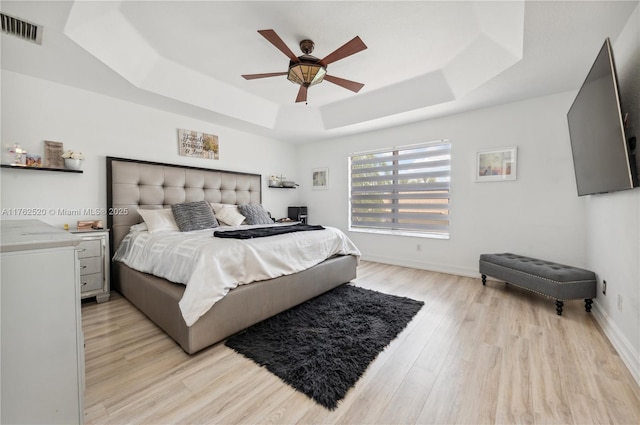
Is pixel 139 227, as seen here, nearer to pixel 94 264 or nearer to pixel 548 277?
pixel 94 264

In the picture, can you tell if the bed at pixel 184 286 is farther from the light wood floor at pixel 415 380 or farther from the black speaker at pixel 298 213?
the black speaker at pixel 298 213

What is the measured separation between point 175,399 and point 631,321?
A: 9.02 ft

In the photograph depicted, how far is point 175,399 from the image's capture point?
4.33 ft

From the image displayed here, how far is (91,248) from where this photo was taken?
8.25 ft

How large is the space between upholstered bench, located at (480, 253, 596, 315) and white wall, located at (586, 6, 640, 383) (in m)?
0.10

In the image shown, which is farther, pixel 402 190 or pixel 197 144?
pixel 402 190

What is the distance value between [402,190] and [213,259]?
320 centimetres

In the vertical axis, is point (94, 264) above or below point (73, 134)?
below

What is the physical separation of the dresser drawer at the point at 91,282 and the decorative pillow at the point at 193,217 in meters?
0.87

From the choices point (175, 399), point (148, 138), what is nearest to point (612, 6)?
point (175, 399)

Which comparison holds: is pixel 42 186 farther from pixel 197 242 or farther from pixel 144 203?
pixel 197 242

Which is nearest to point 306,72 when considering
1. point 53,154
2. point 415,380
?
point 415,380

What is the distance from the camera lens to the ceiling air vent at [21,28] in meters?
1.75

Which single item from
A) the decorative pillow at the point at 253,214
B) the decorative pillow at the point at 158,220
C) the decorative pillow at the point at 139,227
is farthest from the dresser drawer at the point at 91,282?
the decorative pillow at the point at 253,214
